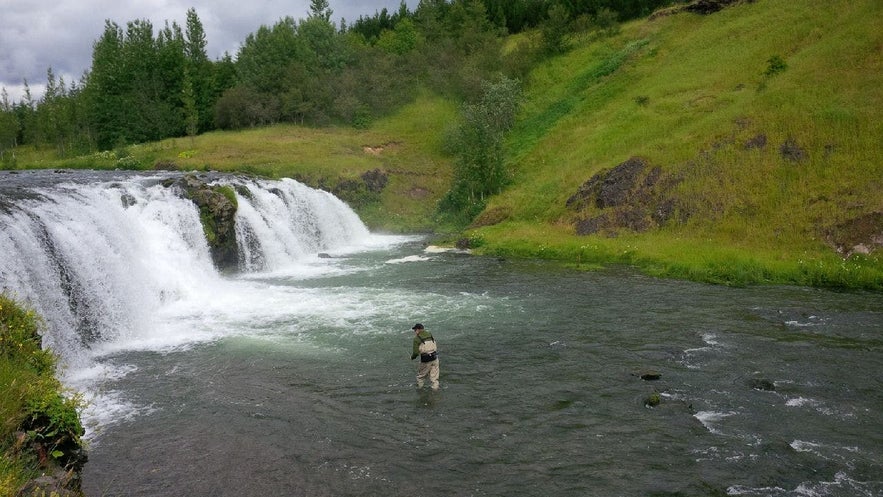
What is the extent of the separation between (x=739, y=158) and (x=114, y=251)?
116ft

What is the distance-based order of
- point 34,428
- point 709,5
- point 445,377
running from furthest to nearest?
1. point 709,5
2. point 445,377
3. point 34,428

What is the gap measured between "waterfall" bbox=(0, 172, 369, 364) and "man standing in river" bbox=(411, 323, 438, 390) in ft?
34.4

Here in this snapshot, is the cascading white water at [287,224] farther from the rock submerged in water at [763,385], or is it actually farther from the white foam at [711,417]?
the rock submerged in water at [763,385]

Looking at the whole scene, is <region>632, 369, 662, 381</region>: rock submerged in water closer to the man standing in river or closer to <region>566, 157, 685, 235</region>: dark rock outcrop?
the man standing in river

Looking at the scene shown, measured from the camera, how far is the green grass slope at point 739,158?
2792cm

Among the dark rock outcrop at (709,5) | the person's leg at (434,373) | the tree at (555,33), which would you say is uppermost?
the tree at (555,33)

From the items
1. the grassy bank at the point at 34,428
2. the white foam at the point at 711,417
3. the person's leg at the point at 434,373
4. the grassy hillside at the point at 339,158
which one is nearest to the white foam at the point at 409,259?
the grassy hillside at the point at 339,158

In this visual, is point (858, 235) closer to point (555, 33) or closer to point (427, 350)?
point (427, 350)

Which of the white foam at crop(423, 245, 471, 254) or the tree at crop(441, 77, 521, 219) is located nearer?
the white foam at crop(423, 245, 471, 254)

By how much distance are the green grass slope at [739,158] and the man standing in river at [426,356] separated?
56.8 ft

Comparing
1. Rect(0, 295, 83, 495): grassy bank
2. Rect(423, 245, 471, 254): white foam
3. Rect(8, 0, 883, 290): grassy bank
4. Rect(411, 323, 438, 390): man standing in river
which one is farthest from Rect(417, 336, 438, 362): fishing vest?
Rect(423, 245, 471, 254): white foam

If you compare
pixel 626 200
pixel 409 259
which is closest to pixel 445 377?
pixel 409 259

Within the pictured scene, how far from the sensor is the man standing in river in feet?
47.2

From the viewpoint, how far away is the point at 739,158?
34.7 metres
